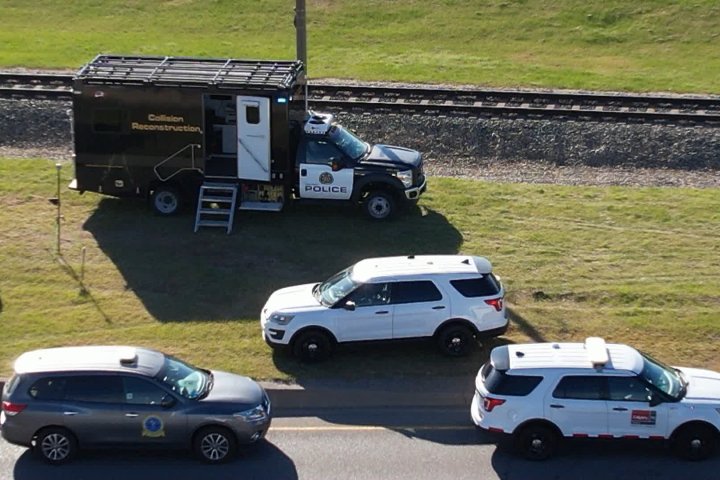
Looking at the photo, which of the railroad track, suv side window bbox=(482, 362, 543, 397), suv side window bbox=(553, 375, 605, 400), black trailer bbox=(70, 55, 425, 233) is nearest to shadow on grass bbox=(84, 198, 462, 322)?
black trailer bbox=(70, 55, 425, 233)

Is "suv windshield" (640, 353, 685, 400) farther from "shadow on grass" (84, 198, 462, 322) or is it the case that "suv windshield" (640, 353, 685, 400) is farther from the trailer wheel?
the trailer wheel

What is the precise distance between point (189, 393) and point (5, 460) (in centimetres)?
257

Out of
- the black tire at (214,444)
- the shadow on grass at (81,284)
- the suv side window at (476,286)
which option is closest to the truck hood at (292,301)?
the suv side window at (476,286)

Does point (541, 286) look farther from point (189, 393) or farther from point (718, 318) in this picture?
point (189, 393)

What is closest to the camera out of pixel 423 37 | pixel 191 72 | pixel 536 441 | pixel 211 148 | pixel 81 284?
pixel 536 441

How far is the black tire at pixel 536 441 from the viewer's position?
15.3 m

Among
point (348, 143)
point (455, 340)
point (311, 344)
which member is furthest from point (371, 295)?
point (348, 143)

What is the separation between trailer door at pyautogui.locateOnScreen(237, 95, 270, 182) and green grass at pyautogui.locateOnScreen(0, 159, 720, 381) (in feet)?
3.56

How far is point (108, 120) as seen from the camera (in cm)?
2408

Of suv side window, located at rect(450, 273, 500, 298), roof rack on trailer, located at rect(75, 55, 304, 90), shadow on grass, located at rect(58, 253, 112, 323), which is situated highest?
roof rack on trailer, located at rect(75, 55, 304, 90)

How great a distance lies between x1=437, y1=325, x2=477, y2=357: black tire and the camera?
59.9 ft

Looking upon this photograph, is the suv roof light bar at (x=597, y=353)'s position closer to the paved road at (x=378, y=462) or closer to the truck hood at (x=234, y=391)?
the paved road at (x=378, y=462)

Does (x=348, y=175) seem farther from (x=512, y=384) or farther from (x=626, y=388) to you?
(x=626, y=388)

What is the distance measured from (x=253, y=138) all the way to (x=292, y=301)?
6214 mm
